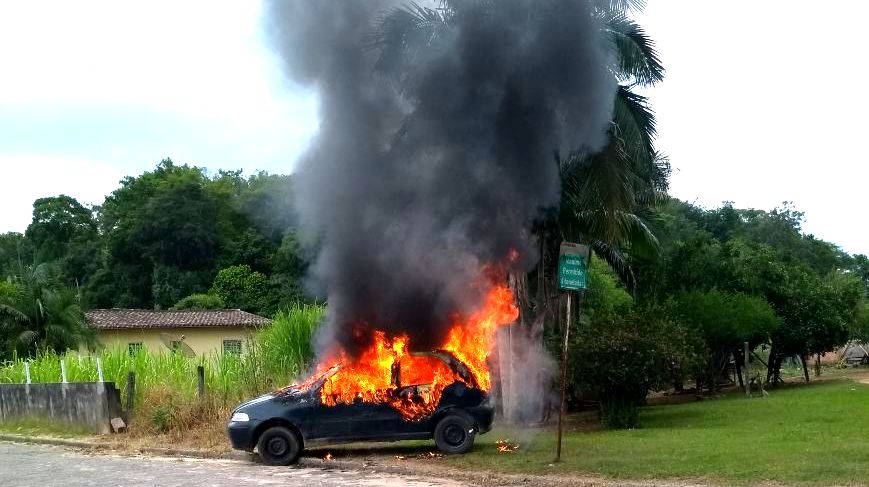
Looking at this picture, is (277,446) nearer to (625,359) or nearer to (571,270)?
(571,270)

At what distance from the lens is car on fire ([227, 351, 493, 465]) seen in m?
12.3

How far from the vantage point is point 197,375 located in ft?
58.8

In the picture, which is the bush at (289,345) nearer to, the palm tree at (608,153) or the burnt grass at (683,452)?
the burnt grass at (683,452)

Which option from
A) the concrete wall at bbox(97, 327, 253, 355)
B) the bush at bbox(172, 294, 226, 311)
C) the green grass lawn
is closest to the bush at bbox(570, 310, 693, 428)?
the green grass lawn

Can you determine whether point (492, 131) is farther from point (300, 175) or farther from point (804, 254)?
point (804, 254)

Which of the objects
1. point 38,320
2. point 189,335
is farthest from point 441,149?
point 189,335

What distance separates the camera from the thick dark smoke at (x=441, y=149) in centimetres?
1322

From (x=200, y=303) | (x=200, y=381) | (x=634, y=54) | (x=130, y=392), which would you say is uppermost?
(x=634, y=54)

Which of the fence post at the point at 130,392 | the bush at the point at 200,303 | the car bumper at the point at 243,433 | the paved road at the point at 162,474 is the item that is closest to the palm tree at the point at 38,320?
the bush at the point at 200,303

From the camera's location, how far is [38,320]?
3075 centimetres

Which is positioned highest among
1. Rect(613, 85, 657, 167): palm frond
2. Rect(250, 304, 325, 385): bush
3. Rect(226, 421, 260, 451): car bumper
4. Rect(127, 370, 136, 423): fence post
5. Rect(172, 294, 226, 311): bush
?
Rect(613, 85, 657, 167): palm frond

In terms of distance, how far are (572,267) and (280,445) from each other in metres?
4.98

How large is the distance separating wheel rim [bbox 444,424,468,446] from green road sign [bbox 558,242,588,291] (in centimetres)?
264

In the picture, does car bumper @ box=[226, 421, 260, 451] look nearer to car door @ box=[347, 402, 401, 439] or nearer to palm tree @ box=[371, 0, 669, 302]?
car door @ box=[347, 402, 401, 439]
